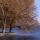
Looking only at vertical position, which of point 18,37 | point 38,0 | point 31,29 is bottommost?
point 18,37

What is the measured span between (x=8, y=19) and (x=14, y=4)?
327mm

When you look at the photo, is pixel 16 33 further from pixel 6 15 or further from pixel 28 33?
pixel 6 15

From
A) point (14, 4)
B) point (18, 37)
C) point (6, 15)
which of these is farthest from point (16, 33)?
point (14, 4)

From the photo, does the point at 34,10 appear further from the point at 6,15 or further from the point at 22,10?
the point at 6,15

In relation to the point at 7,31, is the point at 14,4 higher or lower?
higher

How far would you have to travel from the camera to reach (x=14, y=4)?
2.27 m

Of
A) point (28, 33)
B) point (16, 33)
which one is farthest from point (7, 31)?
point (28, 33)

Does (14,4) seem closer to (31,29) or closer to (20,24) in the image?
(20,24)

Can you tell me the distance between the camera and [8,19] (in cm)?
227

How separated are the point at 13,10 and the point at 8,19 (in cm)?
21

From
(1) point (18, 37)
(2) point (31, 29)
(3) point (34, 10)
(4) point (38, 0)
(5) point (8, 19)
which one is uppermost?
(4) point (38, 0)

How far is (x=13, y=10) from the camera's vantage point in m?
2.27

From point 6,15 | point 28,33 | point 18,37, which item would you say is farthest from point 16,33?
point 6,15

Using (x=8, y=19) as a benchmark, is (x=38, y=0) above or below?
above
